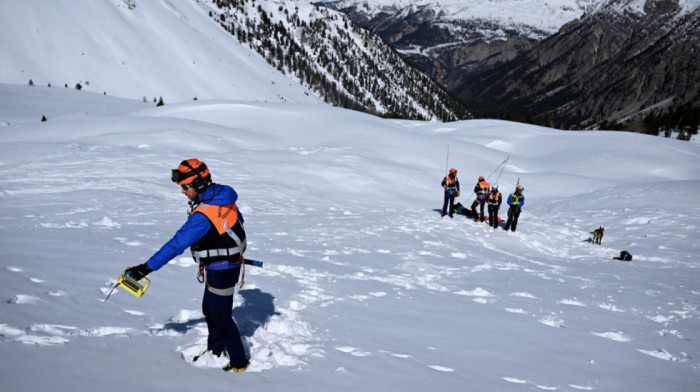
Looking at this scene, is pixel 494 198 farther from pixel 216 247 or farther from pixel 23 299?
pixel 23 299

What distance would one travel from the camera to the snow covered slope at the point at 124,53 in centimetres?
5566

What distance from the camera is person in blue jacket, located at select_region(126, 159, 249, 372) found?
427cm

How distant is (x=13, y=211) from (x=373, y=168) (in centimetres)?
1698

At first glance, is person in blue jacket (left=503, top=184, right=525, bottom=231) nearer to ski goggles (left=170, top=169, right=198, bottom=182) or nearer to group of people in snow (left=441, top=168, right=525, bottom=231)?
group of people in snow (left=441, top=168, right=525, bottom=231)

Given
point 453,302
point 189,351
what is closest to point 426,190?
point 453,302

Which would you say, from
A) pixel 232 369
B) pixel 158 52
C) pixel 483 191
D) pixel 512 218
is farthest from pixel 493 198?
pixel 158 52

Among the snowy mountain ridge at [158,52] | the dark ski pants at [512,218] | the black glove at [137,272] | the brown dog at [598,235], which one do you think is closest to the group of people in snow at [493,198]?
the dark ski pants at [512,218]

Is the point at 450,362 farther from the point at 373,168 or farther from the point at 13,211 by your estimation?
the point at 373,168

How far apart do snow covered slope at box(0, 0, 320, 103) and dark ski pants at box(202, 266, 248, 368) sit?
60.1m

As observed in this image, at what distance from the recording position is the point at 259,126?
33.7 metres

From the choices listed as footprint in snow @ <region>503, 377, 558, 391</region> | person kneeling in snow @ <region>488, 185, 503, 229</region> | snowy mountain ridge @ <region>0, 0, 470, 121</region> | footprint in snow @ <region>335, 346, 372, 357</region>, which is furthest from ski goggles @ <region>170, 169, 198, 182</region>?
snowy mountain ridge @ <region>0, 0, 470, 121</region>

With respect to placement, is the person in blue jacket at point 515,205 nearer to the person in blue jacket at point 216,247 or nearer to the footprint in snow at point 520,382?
the footprint in snow at point 520,382

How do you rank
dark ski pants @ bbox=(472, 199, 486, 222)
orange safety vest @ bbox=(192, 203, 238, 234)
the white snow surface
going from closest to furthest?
1. orange safety vest @ bbox=(192, 203, 238, 234)
2. the white snow surface
3. dark ski pants @ bbox=(472, 199, 486, 222)

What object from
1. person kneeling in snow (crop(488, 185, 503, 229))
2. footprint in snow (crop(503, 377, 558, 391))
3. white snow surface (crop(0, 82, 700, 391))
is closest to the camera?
white snow surface (crop(0, 82, 700, 391))
